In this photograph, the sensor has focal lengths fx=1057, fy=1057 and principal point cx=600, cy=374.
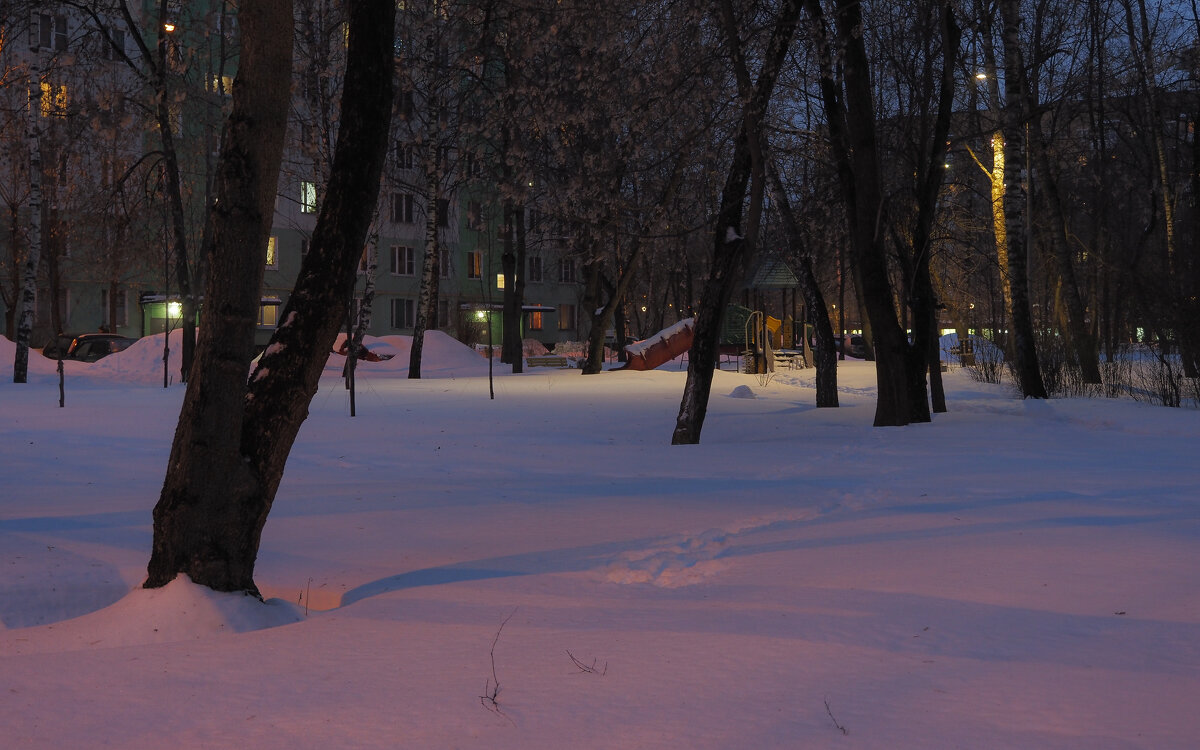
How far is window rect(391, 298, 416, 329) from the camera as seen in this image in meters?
56.5

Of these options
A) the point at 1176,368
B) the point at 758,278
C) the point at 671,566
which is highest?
the point at 758,278

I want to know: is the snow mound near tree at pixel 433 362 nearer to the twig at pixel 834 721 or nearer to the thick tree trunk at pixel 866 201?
the thick tree trunk at pixel 866 201

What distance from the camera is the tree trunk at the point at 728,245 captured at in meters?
12.5

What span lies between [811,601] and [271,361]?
2.99 metres

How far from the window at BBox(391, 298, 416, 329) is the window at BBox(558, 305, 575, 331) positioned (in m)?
11.4

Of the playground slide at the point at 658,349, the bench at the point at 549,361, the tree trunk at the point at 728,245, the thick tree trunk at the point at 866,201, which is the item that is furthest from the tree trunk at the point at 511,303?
the tree trunk at the point at 728,245

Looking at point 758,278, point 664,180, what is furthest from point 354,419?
point 758,278

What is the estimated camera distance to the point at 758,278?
4019cm

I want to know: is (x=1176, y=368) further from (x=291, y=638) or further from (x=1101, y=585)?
(x=291, y=638)

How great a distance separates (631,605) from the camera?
530 cm

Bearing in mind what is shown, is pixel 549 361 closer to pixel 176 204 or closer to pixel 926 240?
pixel 176 204

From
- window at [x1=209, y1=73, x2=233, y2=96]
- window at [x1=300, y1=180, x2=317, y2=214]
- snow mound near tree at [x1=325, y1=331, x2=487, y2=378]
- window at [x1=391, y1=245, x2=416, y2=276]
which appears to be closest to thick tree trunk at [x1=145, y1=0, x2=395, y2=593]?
window at [x1=209, y1=73, x2=233, y2=96]

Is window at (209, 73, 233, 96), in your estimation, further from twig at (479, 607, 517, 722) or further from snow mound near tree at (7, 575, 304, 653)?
twig at (479, 607, 517, 722)

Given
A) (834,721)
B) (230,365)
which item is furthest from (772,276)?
(834,721)
